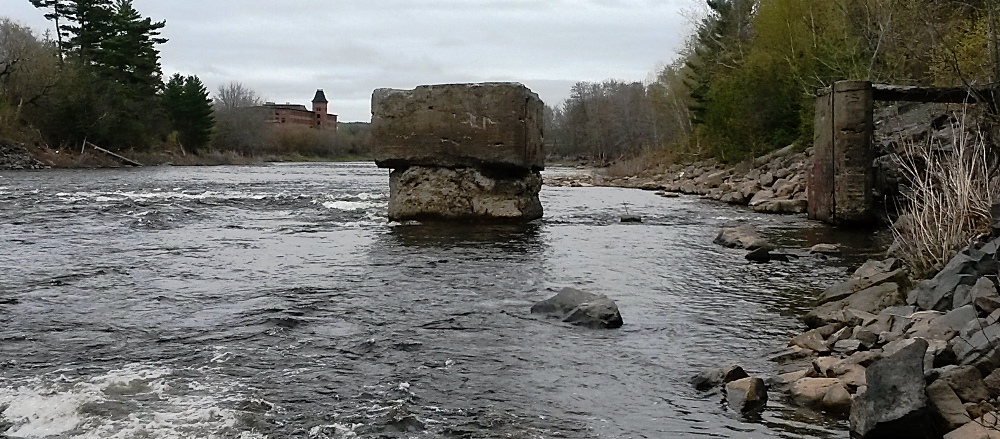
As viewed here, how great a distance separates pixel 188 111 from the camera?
2621 inches

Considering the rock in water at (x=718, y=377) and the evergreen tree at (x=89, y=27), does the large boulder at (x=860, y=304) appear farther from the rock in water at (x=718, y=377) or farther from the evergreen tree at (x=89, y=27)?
the evergreen tree at (x=89, y=27)

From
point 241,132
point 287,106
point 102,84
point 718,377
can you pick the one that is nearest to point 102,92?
point 102,84

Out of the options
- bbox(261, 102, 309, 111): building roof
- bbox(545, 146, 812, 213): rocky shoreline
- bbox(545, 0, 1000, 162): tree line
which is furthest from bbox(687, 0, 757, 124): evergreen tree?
bbox(261, 102, 309, 111): building roof

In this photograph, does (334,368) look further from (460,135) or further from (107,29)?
(107,29)

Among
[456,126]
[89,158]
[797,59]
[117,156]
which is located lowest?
[89,158]

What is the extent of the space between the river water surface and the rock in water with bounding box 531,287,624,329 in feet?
0.48

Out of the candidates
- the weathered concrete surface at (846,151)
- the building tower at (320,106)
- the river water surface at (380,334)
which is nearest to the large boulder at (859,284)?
the river water surface at (380,334)

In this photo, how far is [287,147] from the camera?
9012cm

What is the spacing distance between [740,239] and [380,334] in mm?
6440

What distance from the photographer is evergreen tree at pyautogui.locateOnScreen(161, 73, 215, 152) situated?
2606 inches

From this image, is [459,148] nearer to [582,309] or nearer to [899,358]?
[582,309]

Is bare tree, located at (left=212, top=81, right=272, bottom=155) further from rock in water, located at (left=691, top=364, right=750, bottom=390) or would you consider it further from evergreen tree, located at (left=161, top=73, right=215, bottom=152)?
rock in water, located at (left=691, top=364, right=750, bottom=390)

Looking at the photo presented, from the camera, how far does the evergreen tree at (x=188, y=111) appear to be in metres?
66.2

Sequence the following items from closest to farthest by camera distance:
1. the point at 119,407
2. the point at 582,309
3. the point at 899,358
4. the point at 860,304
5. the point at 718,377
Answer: the point at 899,358 → the point at 119,407 → the point at 718,377 → the point at 860,304 → the point at 582,309
